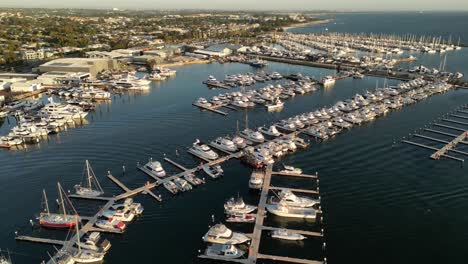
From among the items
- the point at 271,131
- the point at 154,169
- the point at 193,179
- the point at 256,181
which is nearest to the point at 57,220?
the point at 154,169

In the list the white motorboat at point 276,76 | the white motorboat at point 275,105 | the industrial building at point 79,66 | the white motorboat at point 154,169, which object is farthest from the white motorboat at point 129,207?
the industrial building at point 79,66

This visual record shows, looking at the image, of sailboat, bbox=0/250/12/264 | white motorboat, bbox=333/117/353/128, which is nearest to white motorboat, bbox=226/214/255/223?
sailboat, bbox=0/250/12/264

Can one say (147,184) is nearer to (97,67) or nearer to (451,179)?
(451,179)

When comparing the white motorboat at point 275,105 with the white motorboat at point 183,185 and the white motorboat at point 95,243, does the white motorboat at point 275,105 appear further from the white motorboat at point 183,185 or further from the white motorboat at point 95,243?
the white motorboat at point 95,243

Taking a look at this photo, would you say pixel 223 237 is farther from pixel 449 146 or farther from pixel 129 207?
pixel 449 146

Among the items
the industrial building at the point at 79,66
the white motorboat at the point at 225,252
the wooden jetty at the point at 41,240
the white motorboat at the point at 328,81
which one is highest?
the industrial building at the point at 79,66
